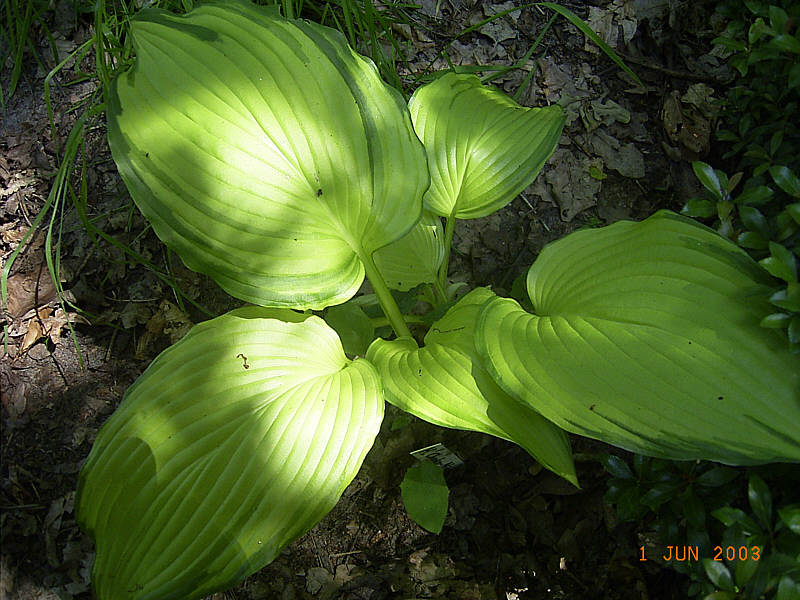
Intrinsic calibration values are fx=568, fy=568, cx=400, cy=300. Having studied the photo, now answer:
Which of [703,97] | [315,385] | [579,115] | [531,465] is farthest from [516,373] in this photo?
[703,97]

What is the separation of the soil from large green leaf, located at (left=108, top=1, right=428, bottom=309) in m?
0.53

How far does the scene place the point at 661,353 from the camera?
0.84 metres

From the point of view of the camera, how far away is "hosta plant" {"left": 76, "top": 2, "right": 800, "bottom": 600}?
823 mm

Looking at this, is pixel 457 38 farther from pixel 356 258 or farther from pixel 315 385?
pixel 315 385

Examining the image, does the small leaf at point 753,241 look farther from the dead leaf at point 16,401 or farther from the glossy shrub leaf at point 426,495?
the dead leaf at point 16,401

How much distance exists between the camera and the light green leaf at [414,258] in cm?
132

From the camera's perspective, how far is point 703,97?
1666 mm

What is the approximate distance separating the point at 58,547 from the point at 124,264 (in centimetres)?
71

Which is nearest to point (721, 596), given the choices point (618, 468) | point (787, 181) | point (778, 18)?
point (618, 468)

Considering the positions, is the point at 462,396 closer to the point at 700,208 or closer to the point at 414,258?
the point at 414,258

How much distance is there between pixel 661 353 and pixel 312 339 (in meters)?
0.59

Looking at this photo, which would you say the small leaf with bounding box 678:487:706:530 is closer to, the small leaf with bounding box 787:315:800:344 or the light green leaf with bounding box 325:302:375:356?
the small leaf with bounding box 787:315:800:344

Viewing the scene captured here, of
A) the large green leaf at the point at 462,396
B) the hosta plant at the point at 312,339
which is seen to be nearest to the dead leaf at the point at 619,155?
the hosta plant at the point at 312,339

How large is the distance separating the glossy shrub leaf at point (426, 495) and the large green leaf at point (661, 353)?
0.42 metres
